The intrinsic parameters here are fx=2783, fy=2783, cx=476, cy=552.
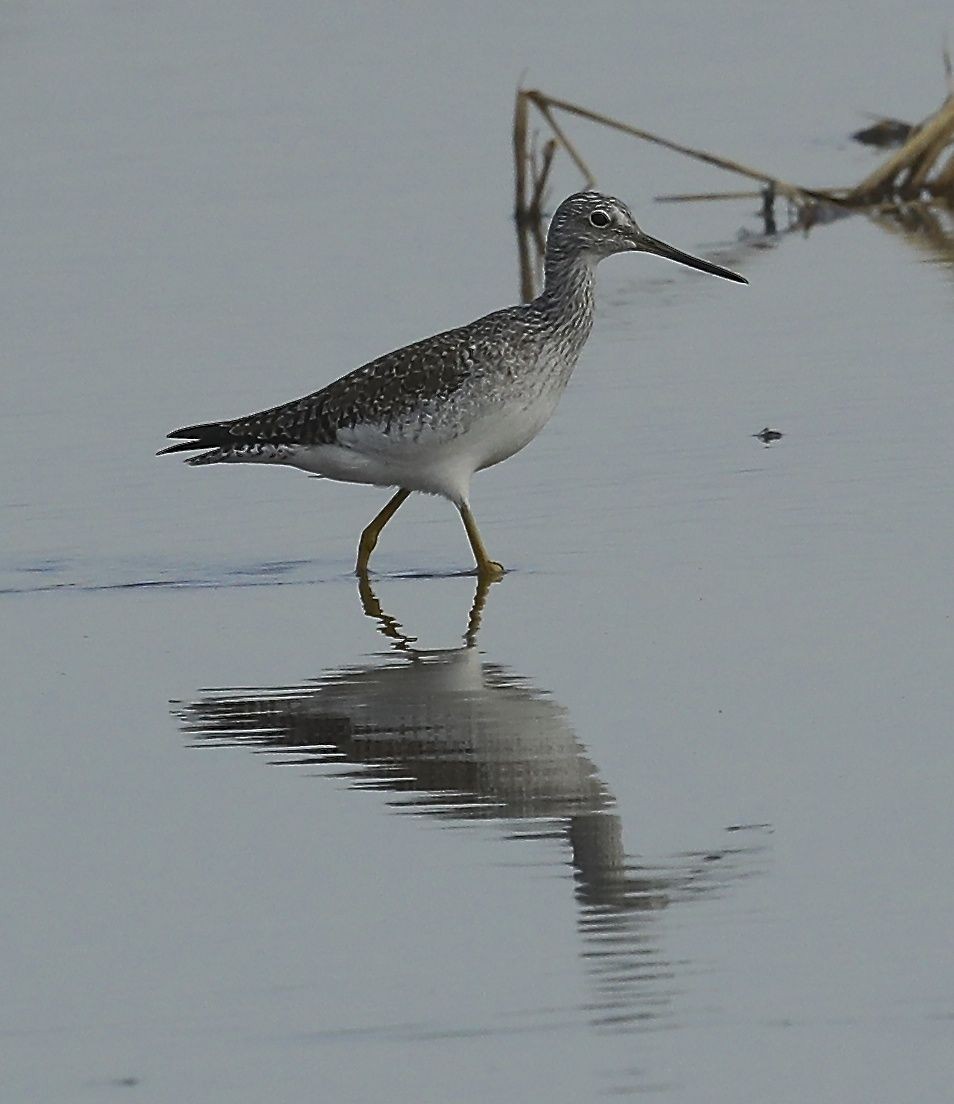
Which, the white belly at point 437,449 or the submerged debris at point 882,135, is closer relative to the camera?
the white belly at point 437,449

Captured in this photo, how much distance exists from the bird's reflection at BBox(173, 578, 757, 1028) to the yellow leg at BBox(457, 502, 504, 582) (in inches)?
19.4

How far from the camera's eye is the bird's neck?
36.9 feet

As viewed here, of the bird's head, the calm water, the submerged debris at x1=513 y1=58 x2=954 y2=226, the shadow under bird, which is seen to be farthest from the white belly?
the submerged debris at x1=513 y1=58 x2=954 y2=226

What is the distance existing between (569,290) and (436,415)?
0.92m

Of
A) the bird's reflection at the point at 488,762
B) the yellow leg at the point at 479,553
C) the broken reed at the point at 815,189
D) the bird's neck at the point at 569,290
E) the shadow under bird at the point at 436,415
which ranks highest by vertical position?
the broken reed at the point at 815,189

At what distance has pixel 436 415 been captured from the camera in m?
10.8

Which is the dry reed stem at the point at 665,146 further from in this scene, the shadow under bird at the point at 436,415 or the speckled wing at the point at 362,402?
the speckled wing at the point at 362,402

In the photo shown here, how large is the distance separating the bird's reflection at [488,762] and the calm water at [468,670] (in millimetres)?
19

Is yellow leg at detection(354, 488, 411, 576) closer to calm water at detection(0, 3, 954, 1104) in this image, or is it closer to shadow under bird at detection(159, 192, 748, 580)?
shadow under bird at detection(159, 192, 748, 580)

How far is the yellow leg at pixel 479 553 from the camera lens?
1060 centimetres

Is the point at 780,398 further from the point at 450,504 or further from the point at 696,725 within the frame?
the point at 696,725

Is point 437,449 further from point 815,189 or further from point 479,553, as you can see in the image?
point 815,189

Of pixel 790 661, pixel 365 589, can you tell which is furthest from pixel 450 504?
pixel 790 661

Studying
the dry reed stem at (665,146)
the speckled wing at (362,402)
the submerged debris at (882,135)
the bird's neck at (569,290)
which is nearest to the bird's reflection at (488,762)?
the speckled wing at (362,402)
